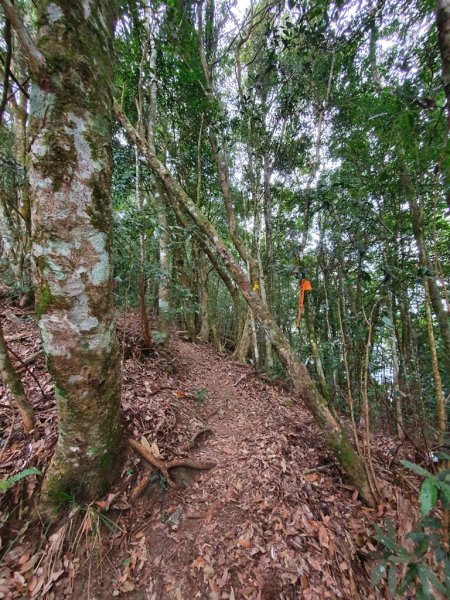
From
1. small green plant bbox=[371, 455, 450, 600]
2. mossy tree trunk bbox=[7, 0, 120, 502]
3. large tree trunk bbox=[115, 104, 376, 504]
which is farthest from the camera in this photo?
large tree trunk bbox=[115, 104, 376, 504]

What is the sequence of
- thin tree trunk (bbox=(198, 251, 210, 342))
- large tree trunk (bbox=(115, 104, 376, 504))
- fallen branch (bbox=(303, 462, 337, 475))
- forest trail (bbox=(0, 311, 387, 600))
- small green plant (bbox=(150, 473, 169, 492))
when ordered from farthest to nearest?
thin tree trunk (bbox=(198, 251, 210, 342)) → fallen branch (bbox=(303, 462, 337, 475)) → large tree trunk (bbox=(115, 104, 376, 504)) → small green plant (bbox=(150, 473, 169, 492)) → forest trail (bbox=(0, 311, 387, 600))

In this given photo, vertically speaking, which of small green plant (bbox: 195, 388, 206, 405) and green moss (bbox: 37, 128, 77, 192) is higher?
green moss (bbox: 37, 128, 77, 192)

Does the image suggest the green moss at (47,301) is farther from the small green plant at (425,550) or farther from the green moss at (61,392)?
the small green plant at (425,550)

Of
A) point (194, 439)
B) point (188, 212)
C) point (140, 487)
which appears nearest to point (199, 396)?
point (194, 439)

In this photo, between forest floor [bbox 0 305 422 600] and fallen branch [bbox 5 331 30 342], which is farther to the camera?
fallen branch [bbox 5 331 30 342]

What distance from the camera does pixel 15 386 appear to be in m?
2.20

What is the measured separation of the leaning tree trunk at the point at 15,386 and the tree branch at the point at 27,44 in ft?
6.34

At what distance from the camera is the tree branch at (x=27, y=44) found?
127 centimetres

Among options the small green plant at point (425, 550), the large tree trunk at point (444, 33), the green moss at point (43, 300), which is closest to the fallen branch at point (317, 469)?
the small green plant at point (425, 550)

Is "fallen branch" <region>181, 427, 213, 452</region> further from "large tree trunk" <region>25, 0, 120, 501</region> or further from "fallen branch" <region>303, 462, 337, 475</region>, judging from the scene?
"fallen branch" <region>303, 462, 337, 475</region>

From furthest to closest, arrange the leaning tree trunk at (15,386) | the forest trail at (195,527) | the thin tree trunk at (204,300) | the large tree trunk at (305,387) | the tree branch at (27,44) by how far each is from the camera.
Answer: the thin tree trunk at (204,300) < the large tree trunk at (305,387) < the leaning tree trunk at (15,386) < the forest trail at (195,527) < the tree branch at (27,44)

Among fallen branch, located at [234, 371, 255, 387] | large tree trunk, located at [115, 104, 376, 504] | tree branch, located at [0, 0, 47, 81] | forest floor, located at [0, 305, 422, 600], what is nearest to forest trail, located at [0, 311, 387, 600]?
forest floor, located at [0, 305, 422, 600]

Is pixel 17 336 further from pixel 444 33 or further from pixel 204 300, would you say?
pixel 204 300

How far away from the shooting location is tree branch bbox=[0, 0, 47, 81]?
4.17 ft
